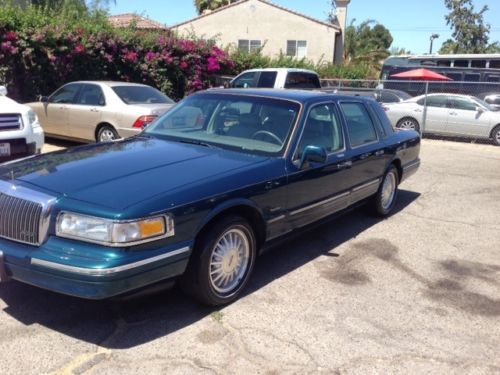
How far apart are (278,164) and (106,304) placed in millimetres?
1736

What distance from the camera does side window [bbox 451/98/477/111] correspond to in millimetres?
15445

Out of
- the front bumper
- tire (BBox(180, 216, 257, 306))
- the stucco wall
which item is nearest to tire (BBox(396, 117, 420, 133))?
tire (BBox(180, 216, 257, 306))

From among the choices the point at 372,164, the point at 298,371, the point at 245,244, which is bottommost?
the point at 298,371

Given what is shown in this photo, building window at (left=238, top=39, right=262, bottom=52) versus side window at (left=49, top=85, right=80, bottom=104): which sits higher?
building window at (left=238, top=39, right=262, bottom=52)

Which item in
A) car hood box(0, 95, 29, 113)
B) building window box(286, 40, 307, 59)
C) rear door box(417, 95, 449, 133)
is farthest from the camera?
building window box(286, 40, 307, 59)

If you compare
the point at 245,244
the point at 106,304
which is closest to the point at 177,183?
the point at 245,244

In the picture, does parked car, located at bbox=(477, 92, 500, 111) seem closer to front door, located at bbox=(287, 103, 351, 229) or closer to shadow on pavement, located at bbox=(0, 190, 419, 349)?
front door, located at bbox=(287, 103, 351, 229)

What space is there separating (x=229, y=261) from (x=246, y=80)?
12.3 meters

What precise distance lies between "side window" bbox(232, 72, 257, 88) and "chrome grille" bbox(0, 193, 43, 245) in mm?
12235

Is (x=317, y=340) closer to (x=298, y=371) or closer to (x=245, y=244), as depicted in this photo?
(x=298, y=371)

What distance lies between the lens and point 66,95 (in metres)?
10.8

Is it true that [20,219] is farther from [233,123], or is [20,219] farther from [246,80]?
[246,80]

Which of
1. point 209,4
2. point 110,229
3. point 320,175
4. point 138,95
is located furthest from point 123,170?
point 209,4

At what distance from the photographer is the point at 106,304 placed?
3.95 m
